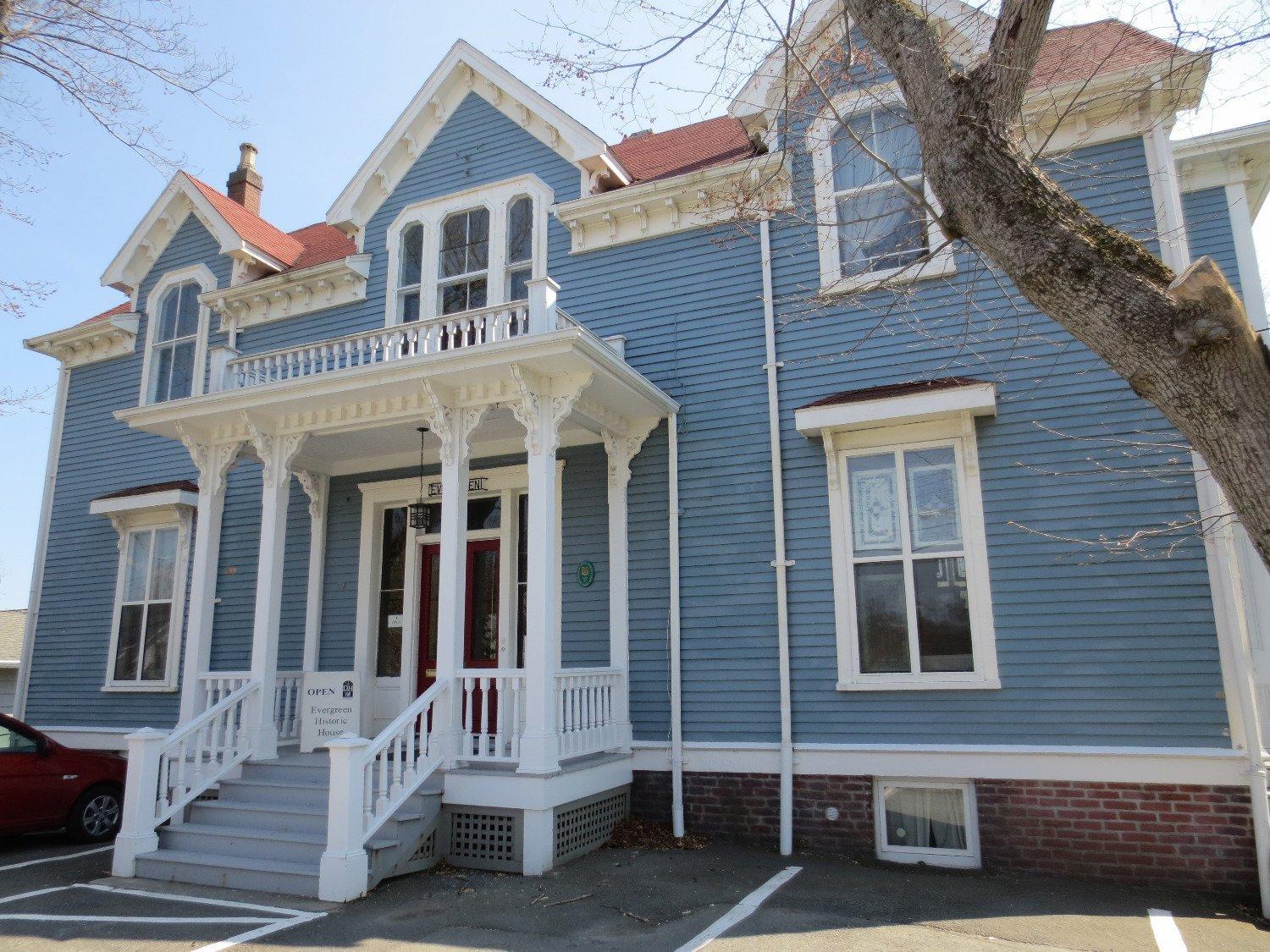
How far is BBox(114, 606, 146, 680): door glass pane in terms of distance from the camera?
1207 cm

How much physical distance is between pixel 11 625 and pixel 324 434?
26370 mm

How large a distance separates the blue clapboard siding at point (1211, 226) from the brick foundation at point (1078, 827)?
455 centimetres

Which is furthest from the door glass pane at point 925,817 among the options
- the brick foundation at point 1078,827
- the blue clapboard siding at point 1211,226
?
the blue clapboard siding at point 1211,226

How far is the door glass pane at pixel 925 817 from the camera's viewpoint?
7.71 metres

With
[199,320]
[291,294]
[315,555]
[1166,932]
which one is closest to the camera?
[1166,932]

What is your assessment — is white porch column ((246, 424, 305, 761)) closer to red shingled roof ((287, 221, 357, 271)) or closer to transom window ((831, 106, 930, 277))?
red shingled roof ((287, 221, 357, 271))

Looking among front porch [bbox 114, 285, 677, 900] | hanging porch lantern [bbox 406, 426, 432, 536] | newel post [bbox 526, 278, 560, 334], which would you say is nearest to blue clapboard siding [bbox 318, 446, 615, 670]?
front porch [bbox 114, 285, 677, 900]

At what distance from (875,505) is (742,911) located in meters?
3.89

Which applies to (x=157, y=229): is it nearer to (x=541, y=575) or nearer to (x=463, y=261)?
(x=463, y=261)

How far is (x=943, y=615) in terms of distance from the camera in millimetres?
8023

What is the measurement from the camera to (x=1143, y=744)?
7.17 meters

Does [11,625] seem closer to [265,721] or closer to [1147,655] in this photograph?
[265,721]

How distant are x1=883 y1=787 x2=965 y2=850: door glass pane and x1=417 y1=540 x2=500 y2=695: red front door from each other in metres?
4.31

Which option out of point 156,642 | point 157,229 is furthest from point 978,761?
point 157,229
